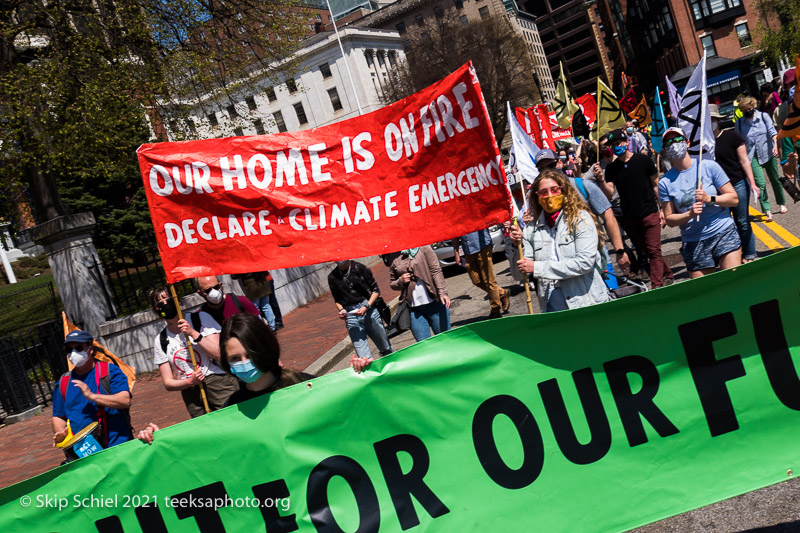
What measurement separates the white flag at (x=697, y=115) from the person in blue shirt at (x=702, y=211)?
0.22m

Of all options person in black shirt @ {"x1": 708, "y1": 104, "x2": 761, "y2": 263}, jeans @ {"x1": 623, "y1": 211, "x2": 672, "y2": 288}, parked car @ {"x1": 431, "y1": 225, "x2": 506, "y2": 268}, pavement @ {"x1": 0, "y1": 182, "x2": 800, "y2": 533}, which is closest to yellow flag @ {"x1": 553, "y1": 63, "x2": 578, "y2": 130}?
parked car @ {"x1": 431, "y1": 225, "x2": 506, "y2": 268}

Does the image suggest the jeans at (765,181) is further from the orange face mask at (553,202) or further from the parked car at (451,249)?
the orange face mask at (553,202)

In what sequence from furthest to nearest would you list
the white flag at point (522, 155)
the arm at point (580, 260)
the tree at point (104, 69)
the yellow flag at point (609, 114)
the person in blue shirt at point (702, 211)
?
the tree at point (104, 69)
the yellow flag at point (609, 114)
the white flag at point (522, 155)
the person in blue shirt at point (702, 211)
the arm at point (580, 260)

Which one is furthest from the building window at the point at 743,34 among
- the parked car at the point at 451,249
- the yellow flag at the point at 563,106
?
the parked car at the point at 451,249

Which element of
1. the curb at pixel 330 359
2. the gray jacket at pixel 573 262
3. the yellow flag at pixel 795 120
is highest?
the yellow flag at pixel 795 120

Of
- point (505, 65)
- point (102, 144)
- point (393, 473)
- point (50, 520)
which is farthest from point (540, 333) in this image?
point (505, 65)

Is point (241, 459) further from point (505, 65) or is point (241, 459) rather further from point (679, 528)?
point (505, 65)

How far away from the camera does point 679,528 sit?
3.83 m

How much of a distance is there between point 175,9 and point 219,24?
1.96m

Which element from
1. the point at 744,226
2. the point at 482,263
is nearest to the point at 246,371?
the point at 744,226

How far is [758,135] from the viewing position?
1095 centimetres

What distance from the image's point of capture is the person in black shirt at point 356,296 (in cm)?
822

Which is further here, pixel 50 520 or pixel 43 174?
pixel 43 174

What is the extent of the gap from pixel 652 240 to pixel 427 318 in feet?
9.24
